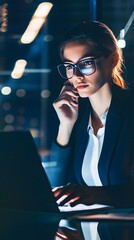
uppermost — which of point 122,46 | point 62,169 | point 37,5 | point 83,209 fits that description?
point 37,5

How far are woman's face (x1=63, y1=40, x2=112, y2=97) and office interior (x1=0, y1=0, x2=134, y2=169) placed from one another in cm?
10

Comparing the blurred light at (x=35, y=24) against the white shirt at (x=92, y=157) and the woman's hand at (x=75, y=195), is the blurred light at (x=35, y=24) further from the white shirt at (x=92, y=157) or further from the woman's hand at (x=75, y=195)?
the woman's hand at (x=75, y=195)

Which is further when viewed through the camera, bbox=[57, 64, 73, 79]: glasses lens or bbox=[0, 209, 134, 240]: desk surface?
bbox=[57, 64, 73, 79]: glasses lens

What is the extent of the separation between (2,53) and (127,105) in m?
1.03

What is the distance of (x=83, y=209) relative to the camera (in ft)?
15.6

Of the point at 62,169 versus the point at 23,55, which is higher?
the point at 23,55

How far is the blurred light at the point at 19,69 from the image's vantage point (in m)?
4.79

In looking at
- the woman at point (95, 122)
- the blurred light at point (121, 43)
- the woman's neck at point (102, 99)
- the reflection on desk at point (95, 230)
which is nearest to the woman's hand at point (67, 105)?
the woman at point (95, 122)

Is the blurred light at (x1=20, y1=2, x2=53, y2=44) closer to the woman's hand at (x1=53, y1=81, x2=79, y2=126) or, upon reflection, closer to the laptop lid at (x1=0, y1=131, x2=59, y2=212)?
the woman's hand at (x1=53, y1=81, x2=79, y2=126)

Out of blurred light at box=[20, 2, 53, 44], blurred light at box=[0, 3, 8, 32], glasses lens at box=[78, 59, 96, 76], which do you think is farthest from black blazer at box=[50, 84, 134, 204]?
blurred light at box=[0, 3, 8, 32]

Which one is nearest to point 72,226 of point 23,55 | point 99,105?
Result: point 99,105

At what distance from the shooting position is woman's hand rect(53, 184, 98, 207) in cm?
473

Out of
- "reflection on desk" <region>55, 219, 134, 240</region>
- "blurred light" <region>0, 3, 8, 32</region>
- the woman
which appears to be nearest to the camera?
"reflection on desk" <region>55, 219, 134, 240</region>

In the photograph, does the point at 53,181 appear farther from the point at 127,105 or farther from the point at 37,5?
the point at 37,5
